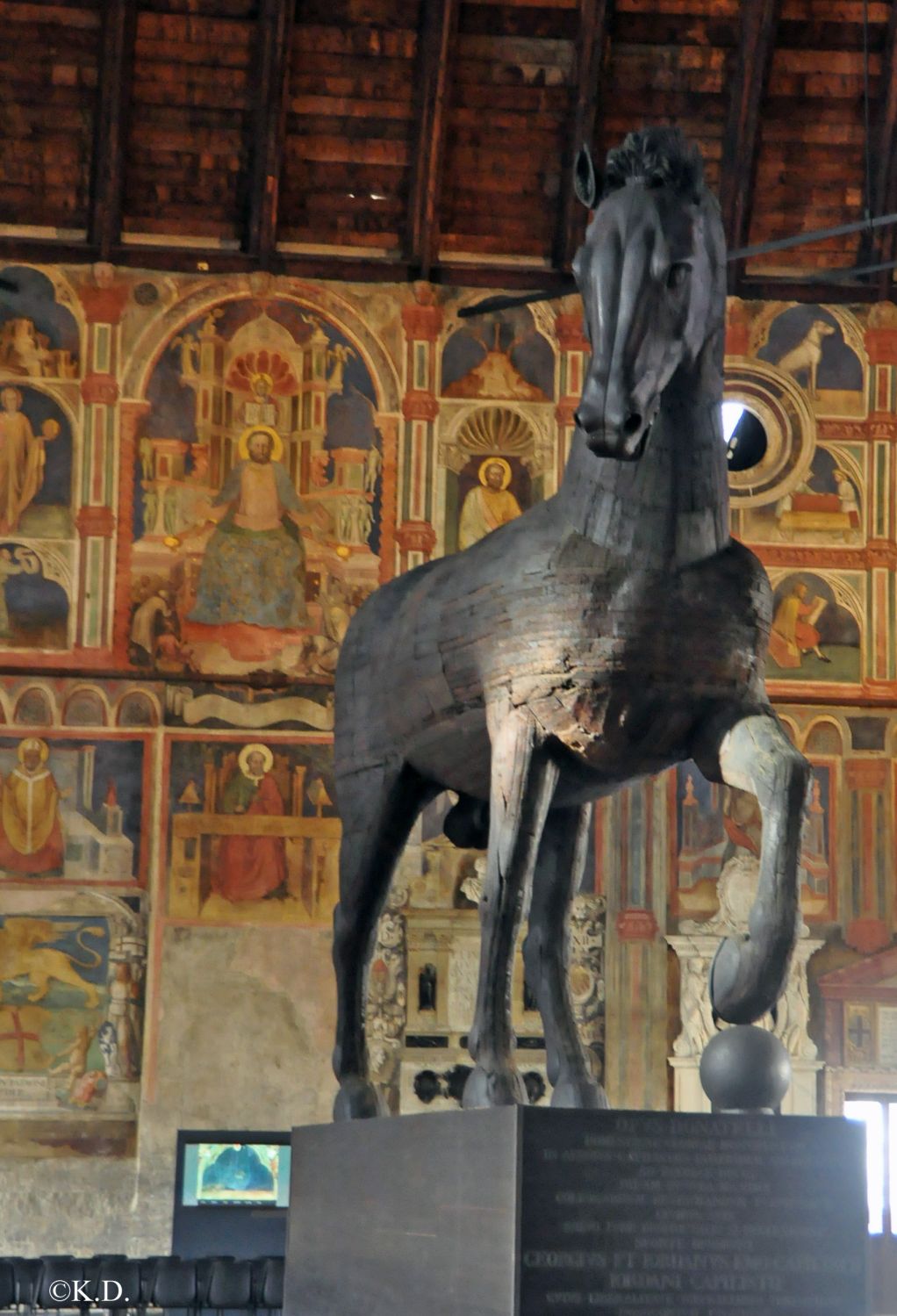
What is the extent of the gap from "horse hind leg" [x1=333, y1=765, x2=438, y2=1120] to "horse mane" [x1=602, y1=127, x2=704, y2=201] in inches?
93.9

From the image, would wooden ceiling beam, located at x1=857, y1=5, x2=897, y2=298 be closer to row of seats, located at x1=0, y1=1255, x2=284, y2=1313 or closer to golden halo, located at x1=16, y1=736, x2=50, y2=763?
golden halo, located at x1=16, y1=736, x2=50, y2=763

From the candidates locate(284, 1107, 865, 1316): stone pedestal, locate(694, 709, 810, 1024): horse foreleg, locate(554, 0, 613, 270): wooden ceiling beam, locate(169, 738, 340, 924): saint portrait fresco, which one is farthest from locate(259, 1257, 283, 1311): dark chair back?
locate(554, 0, 613, 270): wooden ceiling beam

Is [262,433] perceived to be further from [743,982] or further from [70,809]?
[743,982]

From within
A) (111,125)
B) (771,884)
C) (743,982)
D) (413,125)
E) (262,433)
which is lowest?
(743,982)

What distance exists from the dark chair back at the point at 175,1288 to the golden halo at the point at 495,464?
7.84 metres

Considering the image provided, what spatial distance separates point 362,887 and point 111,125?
11.0 metres

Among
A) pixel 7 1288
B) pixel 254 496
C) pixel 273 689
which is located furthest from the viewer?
pixel 254 496

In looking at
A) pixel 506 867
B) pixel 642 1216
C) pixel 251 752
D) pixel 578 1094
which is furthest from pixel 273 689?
pixel 642 1216

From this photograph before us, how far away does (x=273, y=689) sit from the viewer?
54.3 ft

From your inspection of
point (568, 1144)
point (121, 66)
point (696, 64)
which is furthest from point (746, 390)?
point (568, 1144)

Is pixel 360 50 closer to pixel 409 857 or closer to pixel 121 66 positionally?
pixel 121 66

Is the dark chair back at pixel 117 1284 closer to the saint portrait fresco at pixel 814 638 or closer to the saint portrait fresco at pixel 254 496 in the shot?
the saint portrait fresco at pixel 254 496

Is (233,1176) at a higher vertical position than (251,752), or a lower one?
lower

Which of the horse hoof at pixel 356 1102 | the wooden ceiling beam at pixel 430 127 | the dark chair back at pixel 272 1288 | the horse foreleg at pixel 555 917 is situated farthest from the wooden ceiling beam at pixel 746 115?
the horse hoof at pixel 356 1102
